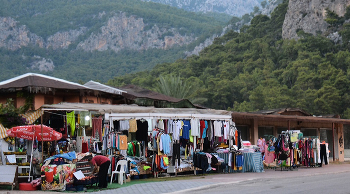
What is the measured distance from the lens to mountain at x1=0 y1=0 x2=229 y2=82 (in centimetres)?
12475

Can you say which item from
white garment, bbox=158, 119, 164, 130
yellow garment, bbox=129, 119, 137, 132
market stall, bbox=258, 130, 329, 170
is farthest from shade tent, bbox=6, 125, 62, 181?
market stall, bbox=258, 130, 329, 170

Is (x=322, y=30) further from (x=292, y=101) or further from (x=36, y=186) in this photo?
(x=36, y=186)

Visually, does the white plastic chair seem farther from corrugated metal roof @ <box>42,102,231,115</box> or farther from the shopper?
corrugated metal roof @ <box>42,102,231,115</box>

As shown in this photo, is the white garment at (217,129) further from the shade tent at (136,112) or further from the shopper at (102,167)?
the shopper at (102,167)

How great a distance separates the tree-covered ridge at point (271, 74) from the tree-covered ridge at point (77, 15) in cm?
6596

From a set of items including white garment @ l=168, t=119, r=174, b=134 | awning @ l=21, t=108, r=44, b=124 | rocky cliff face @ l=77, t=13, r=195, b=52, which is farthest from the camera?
rocky cliff face @ l=77, t=13, r=195, b=52

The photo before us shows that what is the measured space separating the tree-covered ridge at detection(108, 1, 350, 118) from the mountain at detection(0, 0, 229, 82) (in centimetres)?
3824

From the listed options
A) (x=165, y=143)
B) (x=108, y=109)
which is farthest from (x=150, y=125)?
(x=108, y=109)

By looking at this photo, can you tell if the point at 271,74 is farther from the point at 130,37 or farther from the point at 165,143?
the point at 130,37

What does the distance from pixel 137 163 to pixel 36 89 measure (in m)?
5.97

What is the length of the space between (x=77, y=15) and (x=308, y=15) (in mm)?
86266

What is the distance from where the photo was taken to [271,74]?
229 ft

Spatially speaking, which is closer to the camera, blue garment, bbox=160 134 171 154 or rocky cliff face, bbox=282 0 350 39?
blue garment, bbox=160 134 171 154

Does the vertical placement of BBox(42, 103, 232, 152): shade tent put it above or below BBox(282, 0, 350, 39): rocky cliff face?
below
